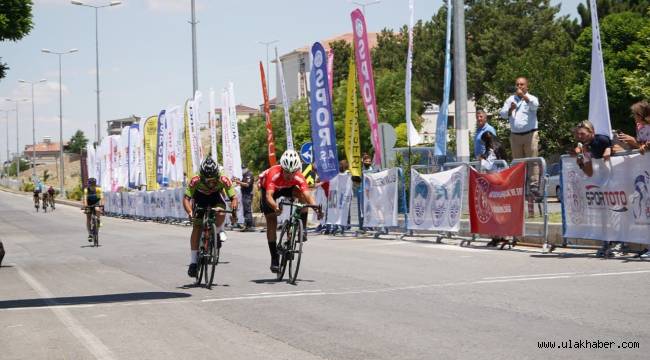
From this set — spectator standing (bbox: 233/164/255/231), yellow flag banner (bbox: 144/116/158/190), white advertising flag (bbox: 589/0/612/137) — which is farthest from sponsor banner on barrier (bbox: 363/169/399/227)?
yellow flag banner (bbox: 144/116/158/190)

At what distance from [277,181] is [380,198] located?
9987mm

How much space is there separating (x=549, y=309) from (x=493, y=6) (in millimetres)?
64630

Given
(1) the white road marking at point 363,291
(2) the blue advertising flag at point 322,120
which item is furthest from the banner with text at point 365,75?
(1) the white road marking at point 363,291

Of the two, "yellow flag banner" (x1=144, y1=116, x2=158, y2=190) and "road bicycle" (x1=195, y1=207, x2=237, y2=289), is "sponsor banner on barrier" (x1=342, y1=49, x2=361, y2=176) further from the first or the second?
"yellow flag banner" (x1=144, y1=116, x2=158, y2=190)

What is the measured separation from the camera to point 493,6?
71688mm

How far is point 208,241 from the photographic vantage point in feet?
42.4

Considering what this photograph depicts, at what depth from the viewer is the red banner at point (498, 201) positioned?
55.0ft

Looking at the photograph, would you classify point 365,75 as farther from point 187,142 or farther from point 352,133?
point 187,142

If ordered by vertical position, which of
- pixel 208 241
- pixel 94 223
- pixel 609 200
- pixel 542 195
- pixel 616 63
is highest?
pixel 616 63

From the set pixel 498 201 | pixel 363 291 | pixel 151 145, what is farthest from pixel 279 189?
pixel 151 145

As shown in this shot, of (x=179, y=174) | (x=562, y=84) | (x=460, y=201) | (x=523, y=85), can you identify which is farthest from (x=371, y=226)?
(x=562, y=84)

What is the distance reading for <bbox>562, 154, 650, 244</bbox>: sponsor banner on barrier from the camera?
13.7 meters

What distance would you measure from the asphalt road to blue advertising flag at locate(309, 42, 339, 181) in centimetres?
948

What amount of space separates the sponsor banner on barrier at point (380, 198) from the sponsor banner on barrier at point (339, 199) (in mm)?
878
